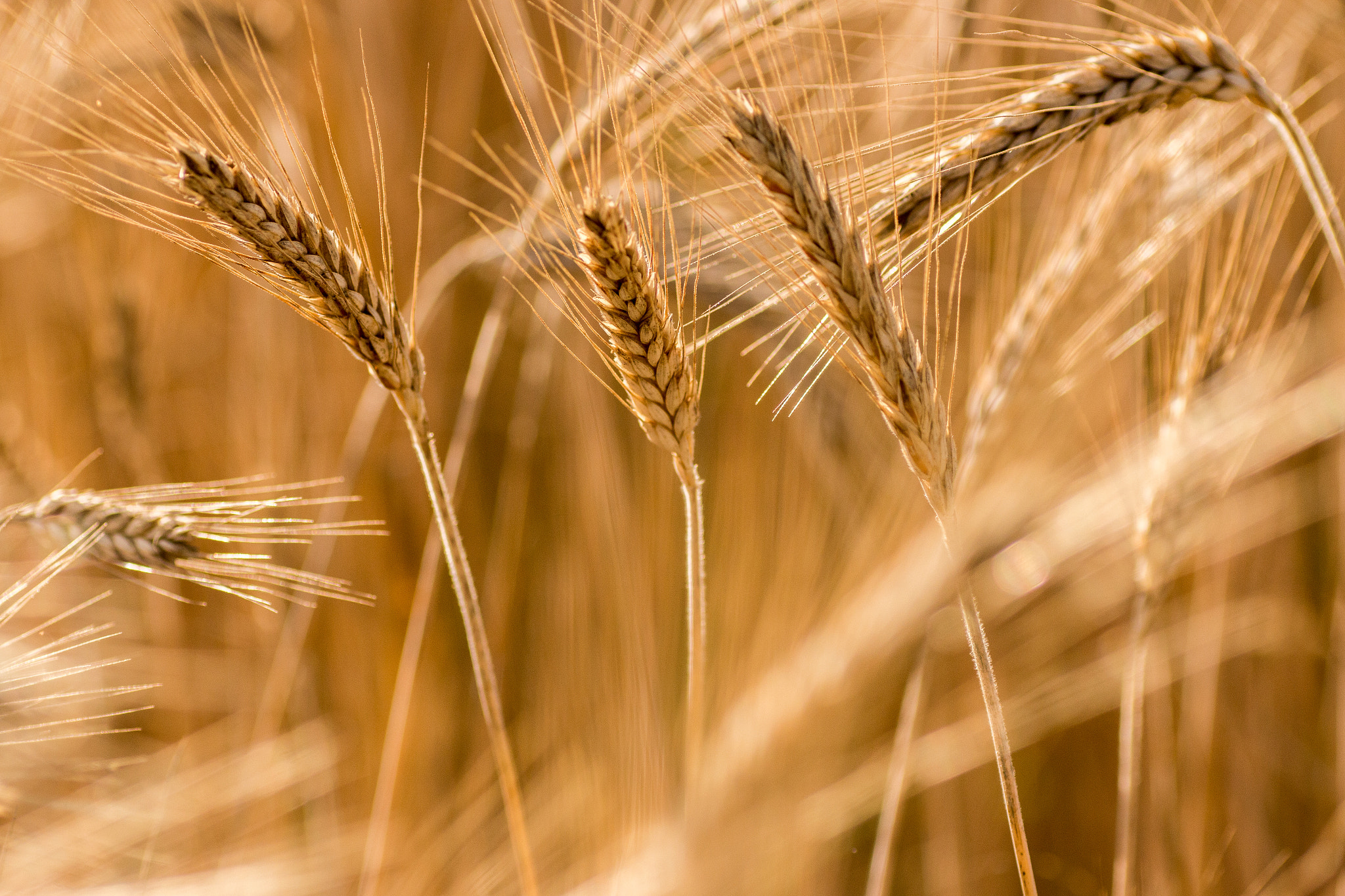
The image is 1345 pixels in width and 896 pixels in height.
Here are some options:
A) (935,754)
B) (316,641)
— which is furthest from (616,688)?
(316,641)

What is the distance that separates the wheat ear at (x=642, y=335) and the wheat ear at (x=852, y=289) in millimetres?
91

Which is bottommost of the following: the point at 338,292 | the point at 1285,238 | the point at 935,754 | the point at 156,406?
the point at 935,754

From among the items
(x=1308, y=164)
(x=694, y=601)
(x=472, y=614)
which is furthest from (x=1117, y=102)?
(x=472, y=614)

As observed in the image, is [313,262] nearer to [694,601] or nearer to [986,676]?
[694,601]

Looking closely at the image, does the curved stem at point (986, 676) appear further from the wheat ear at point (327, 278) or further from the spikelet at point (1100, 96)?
the wheat ear at point (327, 278)

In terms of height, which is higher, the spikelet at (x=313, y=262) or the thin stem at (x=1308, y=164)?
the spikelet at (x=313, y=262)

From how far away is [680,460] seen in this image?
1.96 feet

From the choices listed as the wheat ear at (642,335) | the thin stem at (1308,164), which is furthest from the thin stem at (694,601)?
the thin stem at (1308,164)

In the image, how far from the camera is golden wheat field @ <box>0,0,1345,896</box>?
628mm

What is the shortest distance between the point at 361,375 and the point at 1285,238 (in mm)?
1510

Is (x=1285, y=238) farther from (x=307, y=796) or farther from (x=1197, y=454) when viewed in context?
(x=307, y=796)

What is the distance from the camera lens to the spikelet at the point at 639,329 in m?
0.51

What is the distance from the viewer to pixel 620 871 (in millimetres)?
977

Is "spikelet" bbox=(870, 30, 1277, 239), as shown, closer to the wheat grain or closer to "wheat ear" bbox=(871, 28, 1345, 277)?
"wheat ear" bbox=(871, 28, 1345, 277)
